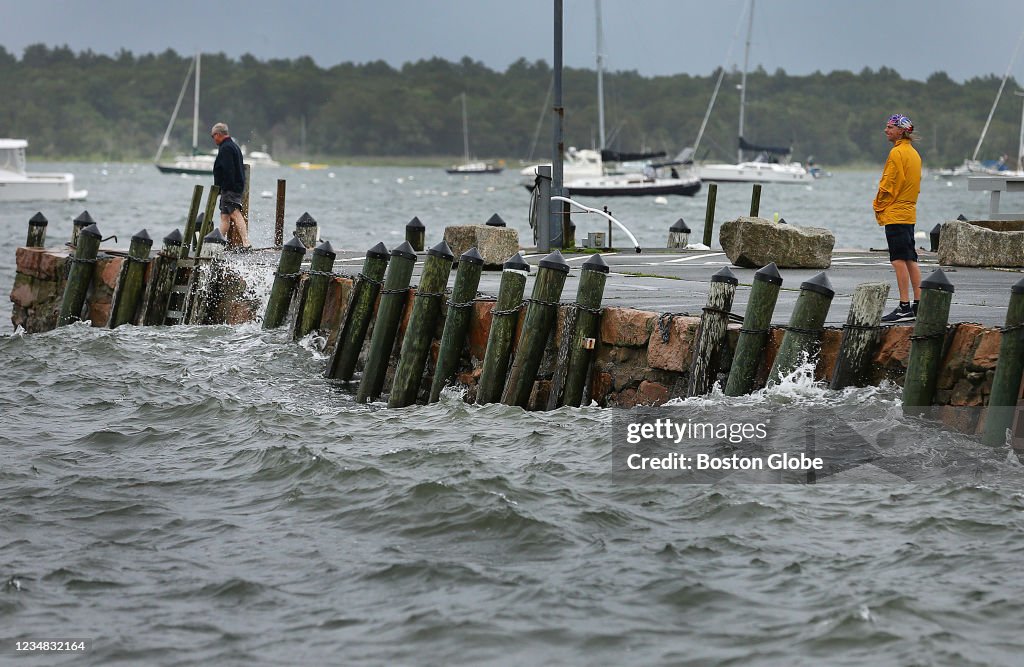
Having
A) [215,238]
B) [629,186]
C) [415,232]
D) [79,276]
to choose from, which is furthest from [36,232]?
[629,186]

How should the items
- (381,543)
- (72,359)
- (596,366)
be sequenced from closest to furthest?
1. (381,543)
2. (596,366)
3. (72,359)

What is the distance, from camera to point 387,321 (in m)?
13.0

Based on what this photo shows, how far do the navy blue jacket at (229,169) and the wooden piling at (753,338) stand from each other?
10031 mm

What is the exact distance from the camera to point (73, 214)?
2366 inches

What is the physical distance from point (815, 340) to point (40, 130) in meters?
179

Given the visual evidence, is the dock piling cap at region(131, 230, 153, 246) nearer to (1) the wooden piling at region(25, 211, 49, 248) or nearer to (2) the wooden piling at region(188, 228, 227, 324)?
(2) the wooden piling at region(188, 228, 227, 324)

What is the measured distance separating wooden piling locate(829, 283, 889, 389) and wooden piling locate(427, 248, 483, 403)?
3555 millimetres

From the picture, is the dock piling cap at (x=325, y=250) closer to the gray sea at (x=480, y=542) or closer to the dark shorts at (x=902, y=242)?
the gray sea at (x=480, y=542)

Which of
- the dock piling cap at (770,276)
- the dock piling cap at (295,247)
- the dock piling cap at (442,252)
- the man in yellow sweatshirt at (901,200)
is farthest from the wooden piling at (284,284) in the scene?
the dock piling cap at (770,276)

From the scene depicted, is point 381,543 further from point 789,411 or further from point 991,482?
point 991,482

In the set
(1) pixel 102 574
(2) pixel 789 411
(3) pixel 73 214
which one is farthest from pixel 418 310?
(3) pixel 73 214

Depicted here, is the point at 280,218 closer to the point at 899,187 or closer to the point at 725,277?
the point at 899,187

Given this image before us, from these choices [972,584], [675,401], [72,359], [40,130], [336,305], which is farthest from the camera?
[40,130]

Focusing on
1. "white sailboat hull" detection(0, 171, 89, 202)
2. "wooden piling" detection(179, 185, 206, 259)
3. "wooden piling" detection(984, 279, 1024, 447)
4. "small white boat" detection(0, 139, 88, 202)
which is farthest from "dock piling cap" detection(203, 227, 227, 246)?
"white sailboat hull" detection(0, 171, 89, 202)
